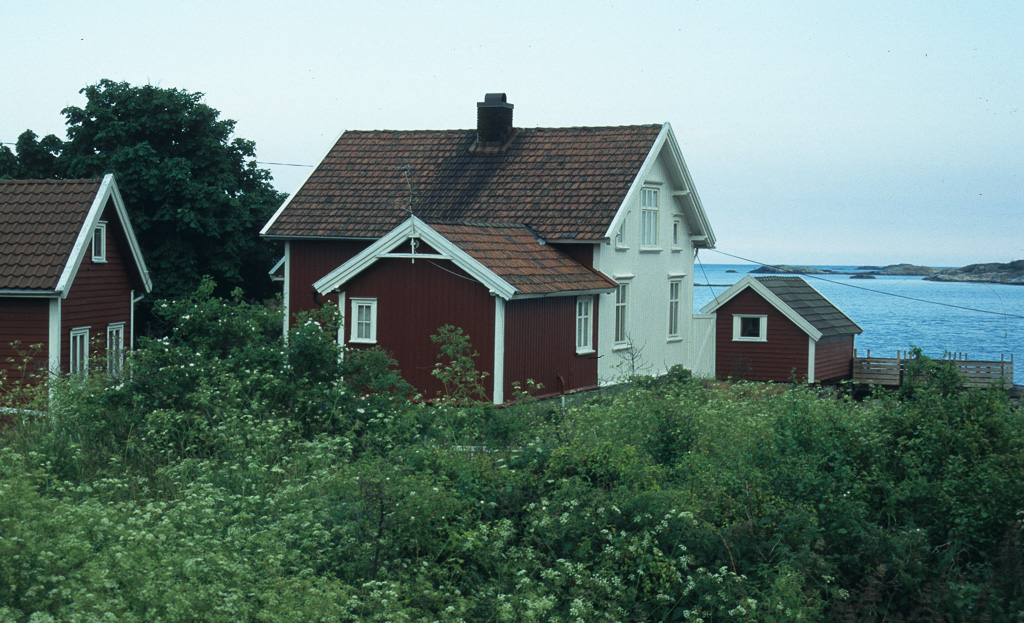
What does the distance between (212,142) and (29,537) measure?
30.5 m

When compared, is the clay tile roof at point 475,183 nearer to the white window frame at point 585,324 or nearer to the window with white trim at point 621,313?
the white window frame at point 585,324

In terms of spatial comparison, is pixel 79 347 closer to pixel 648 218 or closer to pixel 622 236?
pixel 622 236

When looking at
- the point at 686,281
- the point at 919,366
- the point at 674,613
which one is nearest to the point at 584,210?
the point at 686,281

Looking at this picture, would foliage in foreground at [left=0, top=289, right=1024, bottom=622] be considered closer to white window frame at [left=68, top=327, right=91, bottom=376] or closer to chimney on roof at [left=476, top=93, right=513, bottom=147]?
white window frame at [left=68, top=327, right=91, bottom=376]

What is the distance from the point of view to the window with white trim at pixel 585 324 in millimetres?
23531

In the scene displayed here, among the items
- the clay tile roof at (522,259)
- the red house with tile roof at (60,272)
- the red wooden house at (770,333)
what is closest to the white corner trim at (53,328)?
the red house with tile roof at (60,272)

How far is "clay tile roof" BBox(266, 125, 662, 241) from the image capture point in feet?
82.1

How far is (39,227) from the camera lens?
22.0 m

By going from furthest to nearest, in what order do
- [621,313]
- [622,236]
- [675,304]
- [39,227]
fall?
[675,304] < [621,313] < [622,236] < [39,227]

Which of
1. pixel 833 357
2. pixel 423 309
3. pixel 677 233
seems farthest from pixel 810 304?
pixel 423 309

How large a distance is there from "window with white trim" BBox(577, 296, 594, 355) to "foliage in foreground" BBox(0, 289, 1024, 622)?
1043cm

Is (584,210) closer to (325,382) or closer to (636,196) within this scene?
(636,196)

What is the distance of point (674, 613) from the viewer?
9.04 m

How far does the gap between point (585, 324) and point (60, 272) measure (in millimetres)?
11154
